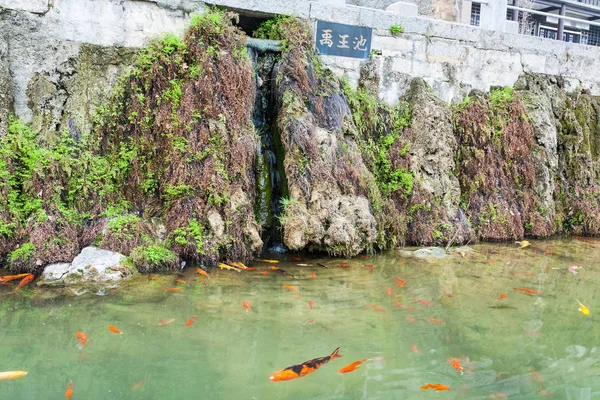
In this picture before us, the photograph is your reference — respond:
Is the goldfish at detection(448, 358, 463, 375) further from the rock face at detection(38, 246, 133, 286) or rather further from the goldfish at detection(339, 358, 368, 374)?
the rock face at detection(38, 246, 133, 286)

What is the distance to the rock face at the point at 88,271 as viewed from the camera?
4.34 metres

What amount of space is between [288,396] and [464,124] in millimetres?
5625

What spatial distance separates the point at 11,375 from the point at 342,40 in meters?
5.48

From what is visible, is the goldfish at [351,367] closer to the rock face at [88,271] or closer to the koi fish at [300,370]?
the koi fish at [300,370]

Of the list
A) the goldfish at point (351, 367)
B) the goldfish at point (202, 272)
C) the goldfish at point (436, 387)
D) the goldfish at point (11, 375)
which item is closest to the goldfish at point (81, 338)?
the goldfish at point (11, 375)

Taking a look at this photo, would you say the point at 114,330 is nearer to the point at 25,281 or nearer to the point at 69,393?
the point at 69,393

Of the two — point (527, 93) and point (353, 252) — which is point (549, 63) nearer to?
point (527, 93)

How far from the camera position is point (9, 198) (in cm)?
481

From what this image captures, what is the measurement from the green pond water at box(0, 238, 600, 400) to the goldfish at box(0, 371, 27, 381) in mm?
38

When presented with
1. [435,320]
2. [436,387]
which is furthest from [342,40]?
[436,387]

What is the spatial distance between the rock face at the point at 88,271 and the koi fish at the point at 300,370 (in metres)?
2.13

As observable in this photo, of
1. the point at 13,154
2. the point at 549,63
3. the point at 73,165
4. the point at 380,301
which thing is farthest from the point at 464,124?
the point at 13,154

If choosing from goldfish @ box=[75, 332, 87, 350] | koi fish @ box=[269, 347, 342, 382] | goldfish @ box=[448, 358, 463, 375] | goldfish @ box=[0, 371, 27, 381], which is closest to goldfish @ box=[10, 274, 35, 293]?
goldfish @ box=[75, 332, 87, 350]

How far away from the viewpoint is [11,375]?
2828 mm
